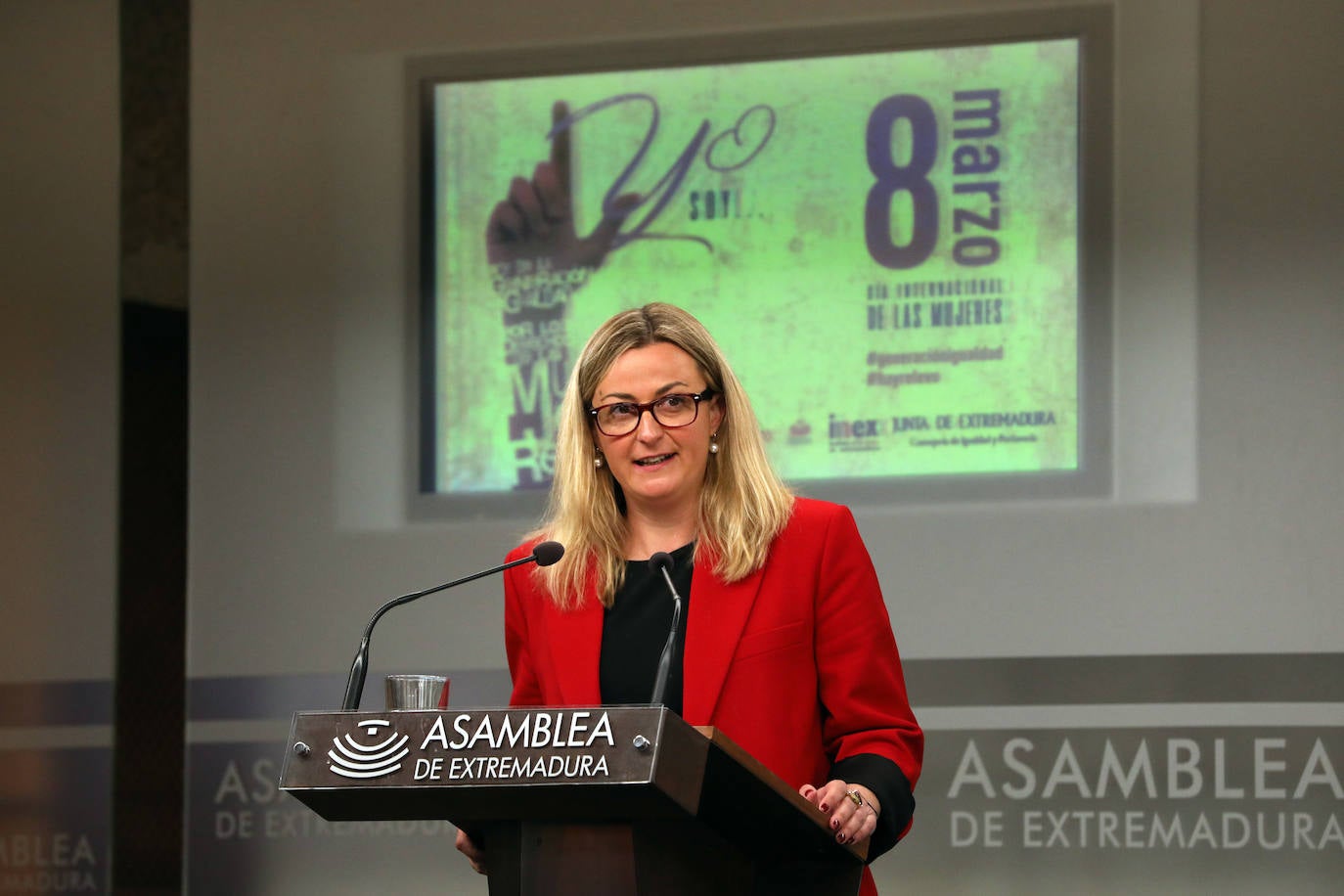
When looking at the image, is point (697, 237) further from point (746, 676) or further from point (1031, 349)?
point (746, 676)

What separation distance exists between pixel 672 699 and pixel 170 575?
8.65ft

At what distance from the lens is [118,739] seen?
4.29m

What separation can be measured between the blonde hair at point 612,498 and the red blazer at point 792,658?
3cm

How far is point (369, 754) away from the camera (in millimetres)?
1575

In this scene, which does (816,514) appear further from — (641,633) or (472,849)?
(472,849)

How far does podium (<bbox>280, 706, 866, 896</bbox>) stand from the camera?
1.48 m

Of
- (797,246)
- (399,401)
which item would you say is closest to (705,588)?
(797,246)

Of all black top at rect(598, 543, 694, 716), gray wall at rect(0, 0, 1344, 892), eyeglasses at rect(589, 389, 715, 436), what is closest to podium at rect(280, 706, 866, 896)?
black top at rect(598, 543, 694, 716)

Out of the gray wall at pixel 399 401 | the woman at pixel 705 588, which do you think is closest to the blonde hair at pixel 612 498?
the woman at pixel 705 588

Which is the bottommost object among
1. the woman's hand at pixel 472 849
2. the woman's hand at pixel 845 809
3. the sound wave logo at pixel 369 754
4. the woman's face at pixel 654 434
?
the woman's hand at pixel 472 849

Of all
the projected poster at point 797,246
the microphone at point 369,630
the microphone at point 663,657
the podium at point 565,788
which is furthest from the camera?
the projected poster at point 797,246

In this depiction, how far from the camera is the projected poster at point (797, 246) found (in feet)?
12.6

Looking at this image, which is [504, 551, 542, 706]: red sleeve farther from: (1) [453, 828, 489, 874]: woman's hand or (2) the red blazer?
(1) [453, 828, 489, 874]: woman's hand

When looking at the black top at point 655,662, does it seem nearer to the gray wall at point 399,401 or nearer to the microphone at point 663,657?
the microphone at point 663,657
